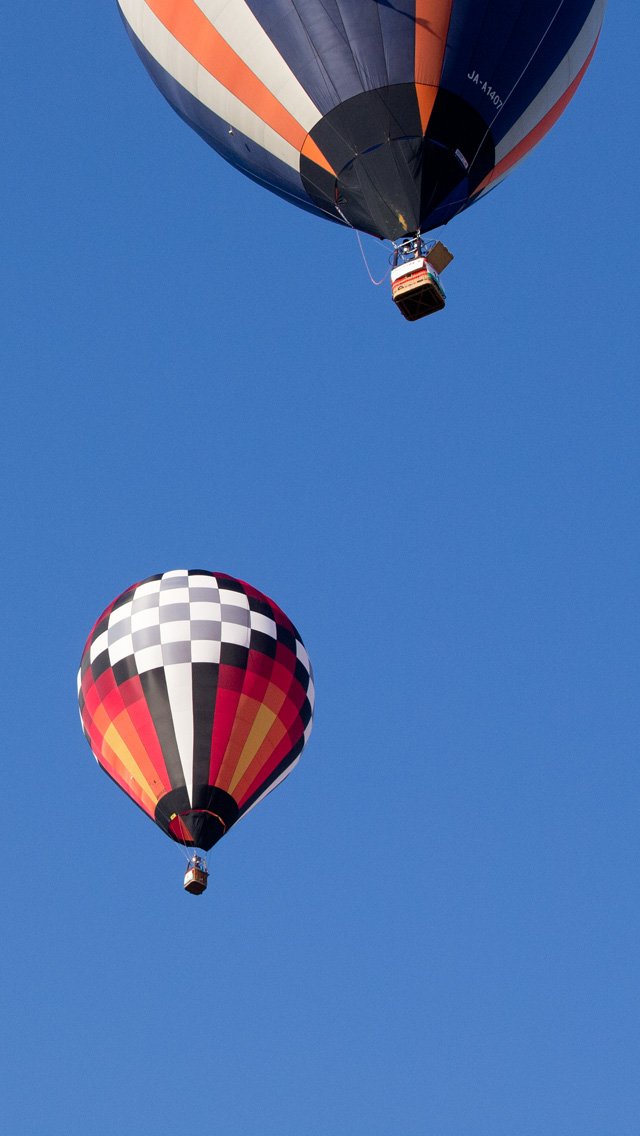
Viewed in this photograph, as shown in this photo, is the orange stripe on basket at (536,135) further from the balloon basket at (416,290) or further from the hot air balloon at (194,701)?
the hot air balloon at (194,701)

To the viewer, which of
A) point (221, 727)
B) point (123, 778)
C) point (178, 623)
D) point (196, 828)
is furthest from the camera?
point (178, 623)

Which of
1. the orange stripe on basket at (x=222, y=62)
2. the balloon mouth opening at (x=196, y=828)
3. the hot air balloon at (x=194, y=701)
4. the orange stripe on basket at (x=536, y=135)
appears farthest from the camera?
the hot air balloon at (x=194, y=701)

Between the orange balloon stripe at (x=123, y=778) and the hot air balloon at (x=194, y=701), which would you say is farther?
the orange balloon stripe at (x=123, y=778)

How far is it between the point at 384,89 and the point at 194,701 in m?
7.81

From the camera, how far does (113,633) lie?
78.7ft

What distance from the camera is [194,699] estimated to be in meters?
23.1

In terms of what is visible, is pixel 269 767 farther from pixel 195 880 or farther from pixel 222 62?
pixel 222 62

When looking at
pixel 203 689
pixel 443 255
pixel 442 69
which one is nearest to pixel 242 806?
pixel 203 689

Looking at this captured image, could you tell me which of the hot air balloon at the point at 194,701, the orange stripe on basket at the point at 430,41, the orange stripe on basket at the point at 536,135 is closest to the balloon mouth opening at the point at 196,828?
the hot air balloon at the point at 194,701

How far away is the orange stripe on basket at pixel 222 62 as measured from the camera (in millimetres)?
19578

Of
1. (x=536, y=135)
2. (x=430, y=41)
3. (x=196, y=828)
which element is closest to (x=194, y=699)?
(x=196, y=828)

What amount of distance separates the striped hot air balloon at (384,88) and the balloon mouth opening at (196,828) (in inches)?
278

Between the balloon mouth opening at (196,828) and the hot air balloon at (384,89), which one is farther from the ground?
the hot air balloon at (384,89)

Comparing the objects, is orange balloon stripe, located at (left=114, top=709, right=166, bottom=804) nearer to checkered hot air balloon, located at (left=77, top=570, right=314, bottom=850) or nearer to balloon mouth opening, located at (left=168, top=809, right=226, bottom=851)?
checkered hot air balloon, located at (left=77, top=570, right=314, bottom=850)
